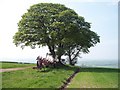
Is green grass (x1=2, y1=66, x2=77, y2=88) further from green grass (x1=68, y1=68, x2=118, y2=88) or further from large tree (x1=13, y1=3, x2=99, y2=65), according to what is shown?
large tree (x1=13, y1=3, x2=99, y2=65)

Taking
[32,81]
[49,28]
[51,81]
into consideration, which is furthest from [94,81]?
[49,28]

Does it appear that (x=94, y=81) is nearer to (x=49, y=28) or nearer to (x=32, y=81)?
(x=32, y=81)

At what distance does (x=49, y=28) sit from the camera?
48656 mm

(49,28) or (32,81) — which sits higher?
(49,28)

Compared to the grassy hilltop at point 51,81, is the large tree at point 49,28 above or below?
above

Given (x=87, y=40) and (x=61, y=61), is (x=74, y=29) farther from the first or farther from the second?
(x=61, y=61)

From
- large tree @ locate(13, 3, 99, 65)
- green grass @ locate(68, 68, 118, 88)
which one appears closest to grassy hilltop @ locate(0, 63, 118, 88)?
green grass @ locate(68, 68, 118, 88)

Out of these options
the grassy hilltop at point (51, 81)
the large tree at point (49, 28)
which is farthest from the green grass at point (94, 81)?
the large tree at point (49, 28)

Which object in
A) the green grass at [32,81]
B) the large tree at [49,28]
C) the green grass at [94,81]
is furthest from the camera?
the large tree at [49,28]

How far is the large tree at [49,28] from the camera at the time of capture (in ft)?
155

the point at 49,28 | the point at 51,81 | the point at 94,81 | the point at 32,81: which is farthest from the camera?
the point at 49,28

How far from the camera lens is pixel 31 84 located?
20109mm

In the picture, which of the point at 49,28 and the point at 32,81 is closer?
the point at 32,81

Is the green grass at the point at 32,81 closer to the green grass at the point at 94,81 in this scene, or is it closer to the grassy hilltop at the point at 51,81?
the grassy hilltop at the point at 51,81
